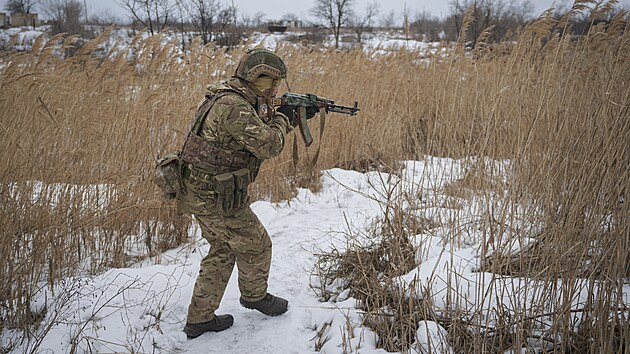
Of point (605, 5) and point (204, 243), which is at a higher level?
point (605, 5)

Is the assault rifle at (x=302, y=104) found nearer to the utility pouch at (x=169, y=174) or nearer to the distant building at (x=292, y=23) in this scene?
the utility pouch at (x=169, y=174)

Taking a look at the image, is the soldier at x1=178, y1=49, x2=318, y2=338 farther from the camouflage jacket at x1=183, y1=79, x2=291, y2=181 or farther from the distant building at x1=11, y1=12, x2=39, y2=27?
the distant building at x1=11, y1=12, x2=39, y2=27

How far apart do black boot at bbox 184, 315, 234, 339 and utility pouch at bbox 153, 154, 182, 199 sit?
2.45 ft

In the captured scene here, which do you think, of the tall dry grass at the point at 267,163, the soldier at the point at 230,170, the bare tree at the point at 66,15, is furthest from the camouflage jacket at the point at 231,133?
the bare tree at the point at 66,15

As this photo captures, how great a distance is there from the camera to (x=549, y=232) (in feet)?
6.24

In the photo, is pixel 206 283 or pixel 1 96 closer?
pixel 206 283

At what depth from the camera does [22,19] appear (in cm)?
1916

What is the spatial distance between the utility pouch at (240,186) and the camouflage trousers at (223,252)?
0.21ft

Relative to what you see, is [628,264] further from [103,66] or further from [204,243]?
[103,66]

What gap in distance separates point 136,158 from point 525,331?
2.89 metres

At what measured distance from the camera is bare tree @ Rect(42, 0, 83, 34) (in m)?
16.8

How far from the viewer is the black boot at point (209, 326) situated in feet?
7.20

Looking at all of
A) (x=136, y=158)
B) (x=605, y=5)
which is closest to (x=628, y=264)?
(x=605, y=5)

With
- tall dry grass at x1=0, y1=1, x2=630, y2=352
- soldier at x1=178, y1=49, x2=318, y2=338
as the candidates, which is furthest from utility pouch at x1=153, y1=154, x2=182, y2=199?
tall dry grass at x1=0, y1=1, x2=630, y2=352
